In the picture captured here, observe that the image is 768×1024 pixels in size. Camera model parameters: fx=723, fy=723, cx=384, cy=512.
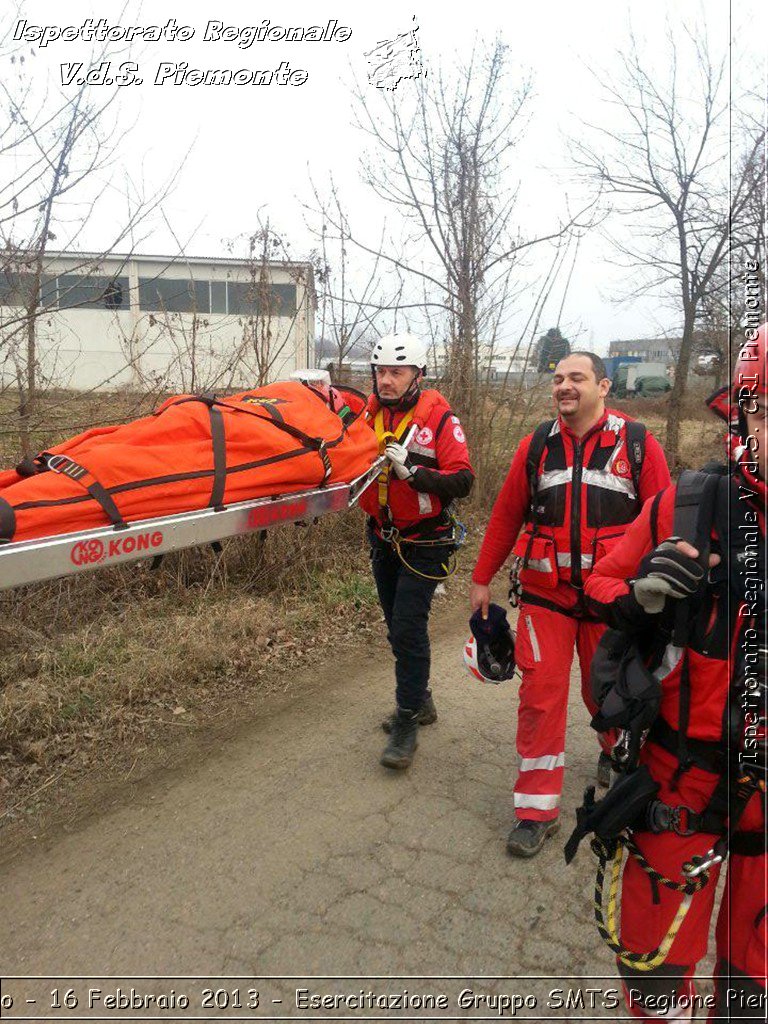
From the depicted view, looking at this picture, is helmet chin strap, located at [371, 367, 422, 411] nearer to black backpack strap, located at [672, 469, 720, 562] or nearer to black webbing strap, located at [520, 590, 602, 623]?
black webbing strap, located at [520, 590, 602, 623]

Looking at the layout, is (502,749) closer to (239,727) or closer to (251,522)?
(239,727)

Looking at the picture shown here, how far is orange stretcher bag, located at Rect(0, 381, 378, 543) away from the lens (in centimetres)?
246

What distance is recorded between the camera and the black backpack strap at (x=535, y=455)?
3.25 metres

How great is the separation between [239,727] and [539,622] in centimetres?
197

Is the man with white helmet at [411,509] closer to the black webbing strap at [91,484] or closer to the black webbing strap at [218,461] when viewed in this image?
the black webbing strap at [218,461]

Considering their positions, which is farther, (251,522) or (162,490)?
(251,522)

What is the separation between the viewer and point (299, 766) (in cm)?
381

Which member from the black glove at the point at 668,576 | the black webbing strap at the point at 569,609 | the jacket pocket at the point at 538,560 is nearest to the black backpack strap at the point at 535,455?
the jacket pocket at the point at 538,560

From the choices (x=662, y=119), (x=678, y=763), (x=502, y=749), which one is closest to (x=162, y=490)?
(x=678, y=763)

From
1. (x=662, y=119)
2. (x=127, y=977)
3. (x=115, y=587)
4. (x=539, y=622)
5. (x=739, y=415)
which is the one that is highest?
(x=662, y=119)

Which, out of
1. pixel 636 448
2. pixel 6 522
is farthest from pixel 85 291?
pixel 636 448

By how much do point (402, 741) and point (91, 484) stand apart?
2.15 metres

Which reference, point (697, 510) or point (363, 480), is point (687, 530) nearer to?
point (697, 510)

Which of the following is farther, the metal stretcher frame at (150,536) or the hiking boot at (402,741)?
the hiking boot at (402,741)
